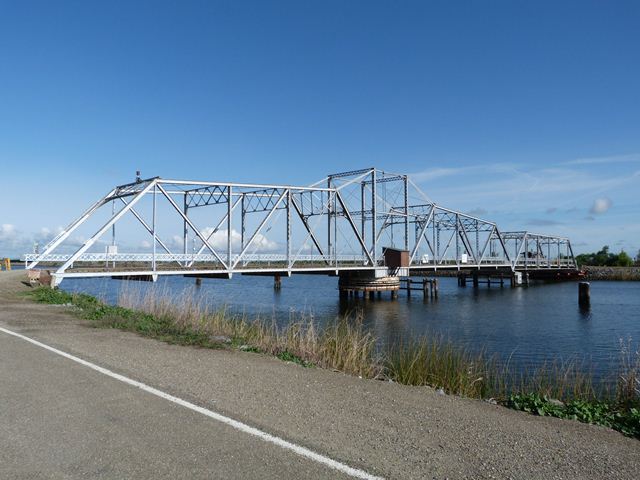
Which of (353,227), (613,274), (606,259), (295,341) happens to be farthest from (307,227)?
(606,259)

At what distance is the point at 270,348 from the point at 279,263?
3813 centimetres

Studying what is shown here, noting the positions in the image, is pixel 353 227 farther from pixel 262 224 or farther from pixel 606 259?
pixel 606 259

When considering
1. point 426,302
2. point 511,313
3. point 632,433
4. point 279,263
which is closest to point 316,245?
point 279,263

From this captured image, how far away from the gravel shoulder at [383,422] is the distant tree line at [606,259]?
163841 mm

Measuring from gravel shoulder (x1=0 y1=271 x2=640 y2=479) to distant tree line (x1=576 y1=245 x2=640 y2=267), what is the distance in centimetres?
16384

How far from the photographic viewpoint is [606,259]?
525 feet

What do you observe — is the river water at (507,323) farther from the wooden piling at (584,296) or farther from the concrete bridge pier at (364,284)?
the concrete bridge pier at (364,284)

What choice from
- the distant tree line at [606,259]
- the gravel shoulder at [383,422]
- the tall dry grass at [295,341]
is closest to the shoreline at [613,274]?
the distant tree line at [606,259]

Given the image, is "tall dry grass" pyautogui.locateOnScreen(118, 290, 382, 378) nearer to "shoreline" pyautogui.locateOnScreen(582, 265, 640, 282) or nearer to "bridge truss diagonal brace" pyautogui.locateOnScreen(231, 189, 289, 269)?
"bridge truss diagonal brace" pyautogui.locateOnScreen(231, 189, 289, 269)

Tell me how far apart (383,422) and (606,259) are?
17690 cm

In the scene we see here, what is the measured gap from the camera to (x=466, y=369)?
14.2 meters

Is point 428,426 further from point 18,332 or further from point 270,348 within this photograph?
point 18,332

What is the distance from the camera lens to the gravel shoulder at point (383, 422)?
5.80m

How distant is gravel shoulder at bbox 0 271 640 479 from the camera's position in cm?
580
